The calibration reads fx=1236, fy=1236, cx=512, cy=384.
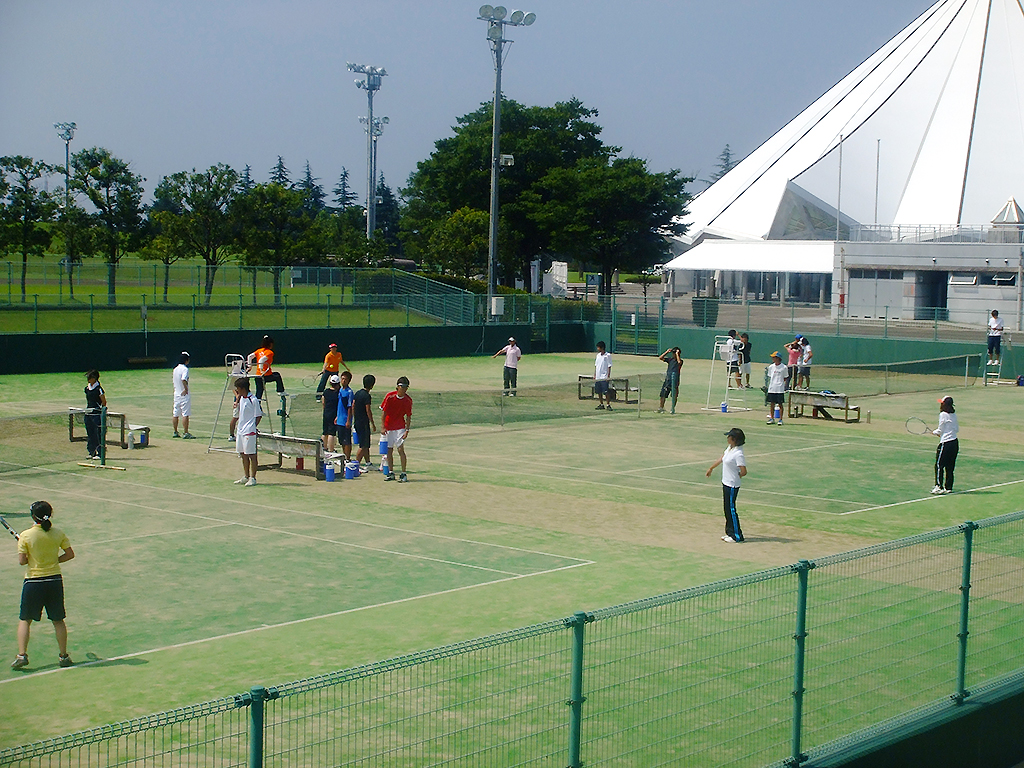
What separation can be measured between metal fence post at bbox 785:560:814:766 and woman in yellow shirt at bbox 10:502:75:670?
6121mm

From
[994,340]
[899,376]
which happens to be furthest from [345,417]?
[994,340]

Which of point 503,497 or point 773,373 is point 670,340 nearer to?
point 773,373

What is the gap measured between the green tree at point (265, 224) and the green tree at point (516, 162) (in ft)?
45.8

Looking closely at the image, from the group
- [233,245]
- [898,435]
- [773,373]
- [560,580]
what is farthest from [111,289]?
[560,580]

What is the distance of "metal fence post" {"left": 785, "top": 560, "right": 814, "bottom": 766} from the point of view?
7977 millimetres

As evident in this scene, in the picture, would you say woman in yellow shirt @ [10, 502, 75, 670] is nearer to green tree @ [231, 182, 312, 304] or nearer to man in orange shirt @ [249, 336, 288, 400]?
man in orange shirt @ [249, 336, 288, 400]

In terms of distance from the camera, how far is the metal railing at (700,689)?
26.2 feet

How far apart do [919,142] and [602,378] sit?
7073 centimetres

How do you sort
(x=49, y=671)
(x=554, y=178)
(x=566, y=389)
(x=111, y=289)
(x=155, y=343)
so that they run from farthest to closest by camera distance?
(x=554, y=178)
(x=111, y=289)
(x=155, y=343)
(x=566, y=389)
(x=49, y=671)

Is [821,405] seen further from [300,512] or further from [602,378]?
[300,512]

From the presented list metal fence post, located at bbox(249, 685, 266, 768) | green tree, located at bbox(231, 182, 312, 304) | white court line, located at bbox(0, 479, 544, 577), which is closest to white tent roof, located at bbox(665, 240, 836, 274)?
green tree, located at bbox(231, 182, 312, 304)

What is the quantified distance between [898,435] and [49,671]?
21876 millimetres

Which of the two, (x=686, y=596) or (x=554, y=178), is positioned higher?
(x=554, y=178)

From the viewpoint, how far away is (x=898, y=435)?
92.5ft
